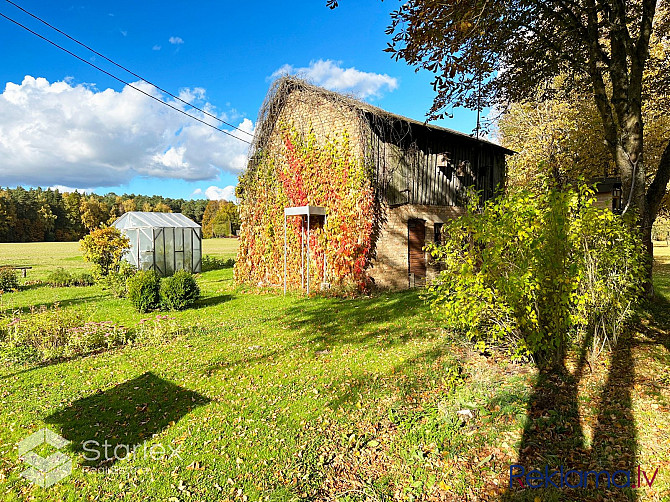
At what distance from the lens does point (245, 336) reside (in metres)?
8.12

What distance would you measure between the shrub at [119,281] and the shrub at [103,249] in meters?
0.59

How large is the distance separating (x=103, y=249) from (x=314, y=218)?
932cm

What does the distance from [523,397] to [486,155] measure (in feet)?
46.6

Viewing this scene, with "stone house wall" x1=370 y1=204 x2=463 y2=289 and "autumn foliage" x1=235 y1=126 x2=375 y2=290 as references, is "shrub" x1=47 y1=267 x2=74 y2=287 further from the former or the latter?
"stone house wall" x1=370 y1=204 x2=463 y2=289

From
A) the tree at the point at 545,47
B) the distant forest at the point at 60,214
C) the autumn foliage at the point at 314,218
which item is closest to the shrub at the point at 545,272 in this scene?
the tree at the point at 545,47

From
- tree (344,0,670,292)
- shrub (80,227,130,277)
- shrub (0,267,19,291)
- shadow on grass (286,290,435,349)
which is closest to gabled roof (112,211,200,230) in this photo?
shrub (80,227,130,277)

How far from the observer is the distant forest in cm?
5700

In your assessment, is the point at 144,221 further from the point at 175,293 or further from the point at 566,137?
the point at 566,137

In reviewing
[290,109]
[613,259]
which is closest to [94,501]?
[613,259]

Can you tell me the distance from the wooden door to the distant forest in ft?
142

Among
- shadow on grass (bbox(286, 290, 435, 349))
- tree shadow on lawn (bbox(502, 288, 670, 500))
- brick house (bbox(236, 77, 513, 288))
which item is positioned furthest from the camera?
brick house (bbox(236, 77, 513, 288))

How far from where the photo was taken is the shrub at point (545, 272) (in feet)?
15.1

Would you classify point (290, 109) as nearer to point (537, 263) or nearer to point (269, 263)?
point (269, 263)

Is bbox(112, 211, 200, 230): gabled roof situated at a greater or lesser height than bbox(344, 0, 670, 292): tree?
lesser
